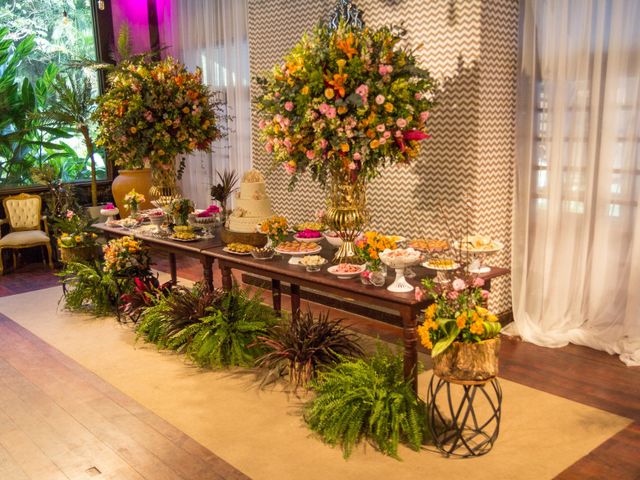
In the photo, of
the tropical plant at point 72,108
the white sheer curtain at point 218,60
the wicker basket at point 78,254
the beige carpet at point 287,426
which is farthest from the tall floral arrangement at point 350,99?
the tropical plant at point 72,108

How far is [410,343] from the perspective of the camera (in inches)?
140

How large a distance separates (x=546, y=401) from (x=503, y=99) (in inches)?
96.1

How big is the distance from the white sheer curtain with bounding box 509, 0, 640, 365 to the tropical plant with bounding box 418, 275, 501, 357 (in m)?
2.04

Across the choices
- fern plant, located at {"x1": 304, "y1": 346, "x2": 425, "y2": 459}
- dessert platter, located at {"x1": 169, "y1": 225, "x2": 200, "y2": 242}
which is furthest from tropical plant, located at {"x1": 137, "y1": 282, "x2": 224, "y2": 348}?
fern plant, located at {"x1": 304, "y1": 346, "x2": 425, "y2": 459}

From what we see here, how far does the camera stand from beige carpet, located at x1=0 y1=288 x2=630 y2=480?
321 cm

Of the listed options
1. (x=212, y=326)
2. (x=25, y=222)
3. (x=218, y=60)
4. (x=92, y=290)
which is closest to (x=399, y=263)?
(x=212, y=326)

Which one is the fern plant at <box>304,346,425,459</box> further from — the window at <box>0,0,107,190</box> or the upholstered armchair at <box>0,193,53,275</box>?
the window at <box>0,0,107,190</box>

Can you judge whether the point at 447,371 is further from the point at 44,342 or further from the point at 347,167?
the point at 44,342

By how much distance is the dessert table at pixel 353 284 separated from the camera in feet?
11.6

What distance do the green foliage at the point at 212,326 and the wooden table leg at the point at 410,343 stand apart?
143 cm

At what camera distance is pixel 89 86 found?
8812 millimetres

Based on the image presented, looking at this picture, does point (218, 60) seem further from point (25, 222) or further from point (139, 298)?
point (139, 298)

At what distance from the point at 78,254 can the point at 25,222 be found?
2.61m

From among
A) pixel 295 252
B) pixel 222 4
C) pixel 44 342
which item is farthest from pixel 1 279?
pixel 295 252
